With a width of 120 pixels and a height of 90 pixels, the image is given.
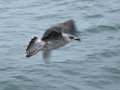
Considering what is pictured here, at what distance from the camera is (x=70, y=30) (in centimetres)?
786

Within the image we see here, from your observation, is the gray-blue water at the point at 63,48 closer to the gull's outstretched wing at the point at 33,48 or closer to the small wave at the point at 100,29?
the small wave at the point at 100,29

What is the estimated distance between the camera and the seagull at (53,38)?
737cm

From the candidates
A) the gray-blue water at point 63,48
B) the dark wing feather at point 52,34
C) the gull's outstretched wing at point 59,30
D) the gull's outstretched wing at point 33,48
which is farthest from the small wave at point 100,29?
the gull's outstretched wing at point 33,48

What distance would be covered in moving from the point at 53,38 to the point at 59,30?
27 cm

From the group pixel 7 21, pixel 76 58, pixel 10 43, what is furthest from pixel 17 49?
pixel 7 21

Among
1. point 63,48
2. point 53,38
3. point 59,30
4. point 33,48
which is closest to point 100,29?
point 63,48

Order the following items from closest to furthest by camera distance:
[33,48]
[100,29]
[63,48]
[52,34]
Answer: [33,48]
[52,34]
[63,48]
[100,29]

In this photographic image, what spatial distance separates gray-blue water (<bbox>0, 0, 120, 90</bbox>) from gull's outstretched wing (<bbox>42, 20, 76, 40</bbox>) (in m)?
1.38

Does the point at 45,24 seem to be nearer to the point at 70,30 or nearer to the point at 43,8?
the point at 43,8

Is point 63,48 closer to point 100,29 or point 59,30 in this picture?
point 100,29

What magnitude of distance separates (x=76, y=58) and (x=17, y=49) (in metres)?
1.56

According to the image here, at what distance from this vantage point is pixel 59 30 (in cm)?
741

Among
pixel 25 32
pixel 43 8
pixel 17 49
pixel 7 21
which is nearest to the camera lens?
pixel 17 49

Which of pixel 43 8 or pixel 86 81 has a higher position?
pixel 43 8
